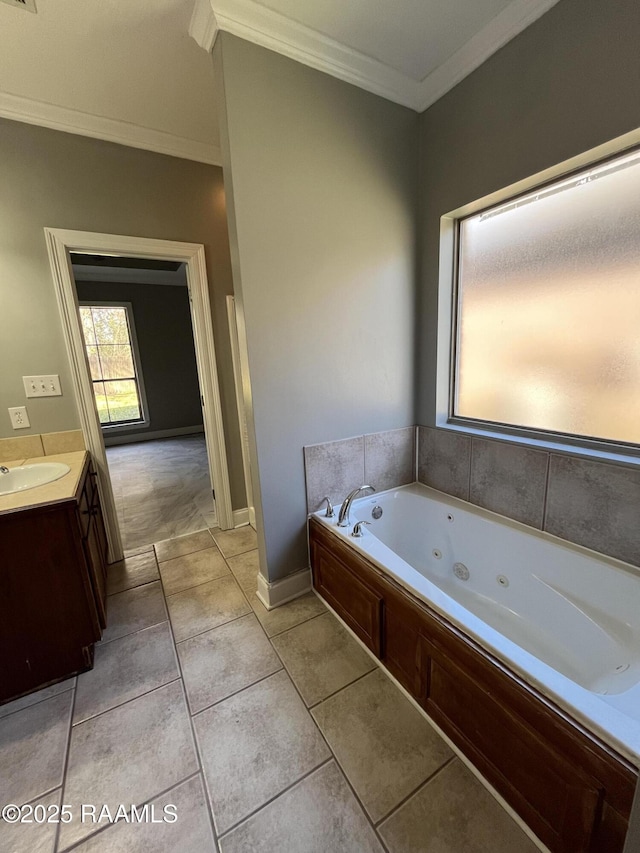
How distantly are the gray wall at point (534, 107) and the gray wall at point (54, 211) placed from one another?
1.53 meters

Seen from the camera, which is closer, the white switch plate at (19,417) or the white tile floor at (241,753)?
the white tile floor at (241,753)

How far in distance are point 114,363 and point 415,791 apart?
6.48 metres

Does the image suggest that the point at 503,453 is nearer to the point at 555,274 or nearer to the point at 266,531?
the point at 555,274

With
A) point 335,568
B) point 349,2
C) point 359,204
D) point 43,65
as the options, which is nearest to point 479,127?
point 359,204

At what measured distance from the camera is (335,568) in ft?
5.72

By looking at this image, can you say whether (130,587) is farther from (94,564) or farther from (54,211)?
(54,211)

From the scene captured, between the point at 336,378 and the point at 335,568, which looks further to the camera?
the point at 336,378

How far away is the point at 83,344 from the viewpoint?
6.96ft

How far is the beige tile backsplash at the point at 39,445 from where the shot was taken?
6.43ft

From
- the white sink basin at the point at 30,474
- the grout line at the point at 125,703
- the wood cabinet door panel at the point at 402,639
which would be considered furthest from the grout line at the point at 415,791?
the white sink basin at the point at 30,474

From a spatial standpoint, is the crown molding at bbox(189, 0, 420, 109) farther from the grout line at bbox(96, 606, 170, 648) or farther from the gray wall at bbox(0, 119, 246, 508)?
the grout line at bbox(96, 606, 170, 648)

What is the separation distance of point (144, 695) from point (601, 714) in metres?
1.61

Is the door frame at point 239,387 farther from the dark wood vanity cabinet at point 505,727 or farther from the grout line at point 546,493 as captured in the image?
the grout line at point 546,493

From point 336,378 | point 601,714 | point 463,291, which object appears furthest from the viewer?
point 463,291
